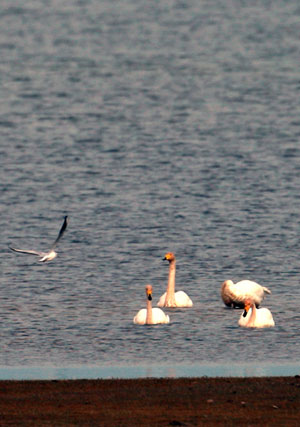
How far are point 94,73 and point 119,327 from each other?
67.5 metres

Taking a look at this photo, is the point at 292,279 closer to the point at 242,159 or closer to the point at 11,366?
the point at 11,366

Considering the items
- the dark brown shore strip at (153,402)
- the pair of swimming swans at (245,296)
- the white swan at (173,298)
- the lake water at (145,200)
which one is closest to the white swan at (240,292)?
the pair of swimming swans at (245,296)

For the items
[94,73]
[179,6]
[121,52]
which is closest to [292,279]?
[94,73]

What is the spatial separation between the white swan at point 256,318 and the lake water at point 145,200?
0.19 meters

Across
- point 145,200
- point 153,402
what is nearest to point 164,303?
point 153,402

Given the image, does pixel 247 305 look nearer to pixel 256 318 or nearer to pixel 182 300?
pixel 256 318

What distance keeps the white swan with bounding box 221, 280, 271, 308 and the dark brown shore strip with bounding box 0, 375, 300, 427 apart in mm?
7428

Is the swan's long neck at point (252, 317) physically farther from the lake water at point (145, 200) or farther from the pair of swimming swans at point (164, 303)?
the pair of swimming swans at point (164, 303)

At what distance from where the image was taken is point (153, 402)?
20.2 metres

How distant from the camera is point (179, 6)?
17062 centimetres

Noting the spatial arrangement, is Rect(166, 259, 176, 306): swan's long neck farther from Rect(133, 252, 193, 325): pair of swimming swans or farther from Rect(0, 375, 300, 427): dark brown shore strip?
Rect(0, 375, 300, 427): dark brown shore strip

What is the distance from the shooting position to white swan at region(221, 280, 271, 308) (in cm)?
2939

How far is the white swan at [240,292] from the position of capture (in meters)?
29.4

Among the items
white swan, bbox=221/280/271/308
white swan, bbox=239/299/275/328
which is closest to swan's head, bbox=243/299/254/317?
white swan, bbox=239/299/275/328
